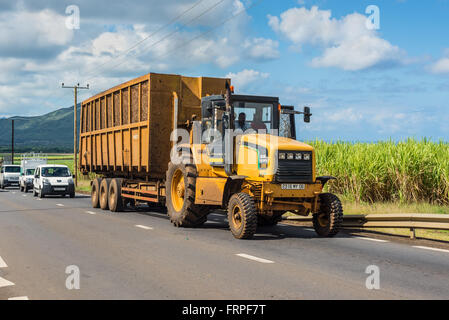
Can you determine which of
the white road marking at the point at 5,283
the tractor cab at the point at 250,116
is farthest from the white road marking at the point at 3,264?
the tractor cab at the point at 250,116

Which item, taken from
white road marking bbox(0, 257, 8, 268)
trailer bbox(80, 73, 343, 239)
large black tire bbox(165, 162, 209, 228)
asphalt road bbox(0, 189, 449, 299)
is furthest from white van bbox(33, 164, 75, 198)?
white road marking bbox(0, 257, 8, 268)

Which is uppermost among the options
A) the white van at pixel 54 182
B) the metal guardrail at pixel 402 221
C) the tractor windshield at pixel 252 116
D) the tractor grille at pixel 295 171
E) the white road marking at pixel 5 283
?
the tractor windshield at pixel 252 116

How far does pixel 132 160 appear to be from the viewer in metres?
16.7

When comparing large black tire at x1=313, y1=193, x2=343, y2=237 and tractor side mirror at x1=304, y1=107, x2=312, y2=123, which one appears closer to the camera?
large black tire at x1=313, y1=193, x2=343, y2=237

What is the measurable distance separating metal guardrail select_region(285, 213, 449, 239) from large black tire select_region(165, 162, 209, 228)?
12.0ft

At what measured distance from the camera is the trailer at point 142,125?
49.6ft

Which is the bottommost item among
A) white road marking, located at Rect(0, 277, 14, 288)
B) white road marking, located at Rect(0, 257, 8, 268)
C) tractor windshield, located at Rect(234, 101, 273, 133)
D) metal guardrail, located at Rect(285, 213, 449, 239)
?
white road marking, located at Rect(0, 257, 8, 268)

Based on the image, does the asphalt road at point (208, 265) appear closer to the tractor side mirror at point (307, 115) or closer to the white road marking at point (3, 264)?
the white road marking at point (3, 264)

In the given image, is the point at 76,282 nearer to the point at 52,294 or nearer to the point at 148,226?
the point at 52,294

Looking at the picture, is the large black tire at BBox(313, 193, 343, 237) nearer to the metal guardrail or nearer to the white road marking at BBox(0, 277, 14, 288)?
the metal guardrail

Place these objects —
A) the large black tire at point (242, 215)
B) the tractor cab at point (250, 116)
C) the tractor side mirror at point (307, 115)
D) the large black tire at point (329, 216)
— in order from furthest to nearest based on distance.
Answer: the tractor side mirror at point (307, 115)
the tractor cab at point (250, 116)
the large black tire at point (329, 216)
the large black tire at point (242, 215)

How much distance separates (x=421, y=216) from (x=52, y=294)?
7654mm

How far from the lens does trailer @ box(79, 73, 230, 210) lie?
49.6 feet
